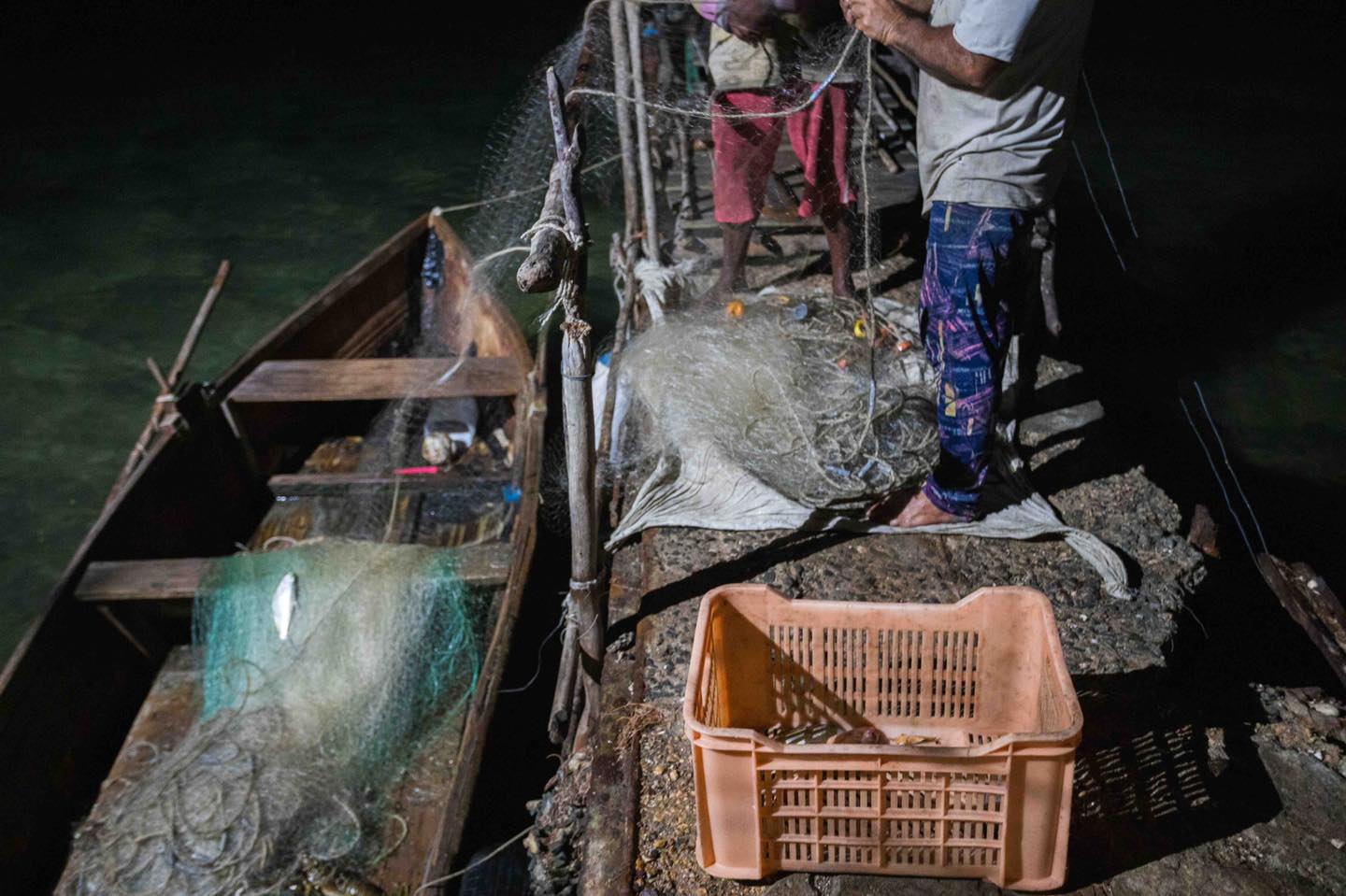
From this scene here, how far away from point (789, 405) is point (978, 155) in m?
1.38

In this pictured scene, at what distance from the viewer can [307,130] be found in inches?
545

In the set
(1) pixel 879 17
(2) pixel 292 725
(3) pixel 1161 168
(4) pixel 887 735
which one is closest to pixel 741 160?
A: (1) pixel 879 17

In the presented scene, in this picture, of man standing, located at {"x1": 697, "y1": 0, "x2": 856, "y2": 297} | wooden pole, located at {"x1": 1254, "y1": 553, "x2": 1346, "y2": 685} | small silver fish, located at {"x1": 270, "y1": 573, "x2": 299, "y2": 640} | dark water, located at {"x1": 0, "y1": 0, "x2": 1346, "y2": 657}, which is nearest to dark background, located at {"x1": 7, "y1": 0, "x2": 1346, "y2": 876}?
dark water, located at {"x1": 0, "y1": 0, "x2": 1346, "y2": 657}

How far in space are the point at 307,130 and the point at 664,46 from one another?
11111mm

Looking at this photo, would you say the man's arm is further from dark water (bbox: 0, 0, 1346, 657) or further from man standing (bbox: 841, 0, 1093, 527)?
dark water (bbox: 0, 0, 1346, 657)

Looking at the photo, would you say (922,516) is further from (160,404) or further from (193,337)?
(193,337)

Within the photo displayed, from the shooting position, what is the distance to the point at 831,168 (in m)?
4.50

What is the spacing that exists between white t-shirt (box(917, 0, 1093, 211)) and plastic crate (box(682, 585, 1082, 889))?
4.24 ft

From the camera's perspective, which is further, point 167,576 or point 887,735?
point 167,576

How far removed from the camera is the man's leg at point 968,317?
111 inches

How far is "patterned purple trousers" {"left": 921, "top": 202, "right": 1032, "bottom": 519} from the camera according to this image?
282 centimetres

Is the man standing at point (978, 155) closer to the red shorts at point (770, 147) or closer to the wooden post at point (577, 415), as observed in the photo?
the wooden post at point (577, 415)

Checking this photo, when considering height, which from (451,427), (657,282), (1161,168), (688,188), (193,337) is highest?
(1161,168)

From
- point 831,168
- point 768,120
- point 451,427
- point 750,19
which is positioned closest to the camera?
point 750,19
